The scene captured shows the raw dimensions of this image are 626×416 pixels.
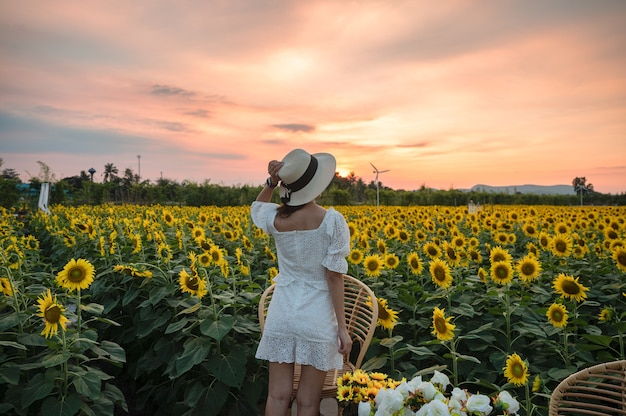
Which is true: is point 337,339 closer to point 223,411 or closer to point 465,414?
point 465,414

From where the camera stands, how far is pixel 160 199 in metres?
27.1

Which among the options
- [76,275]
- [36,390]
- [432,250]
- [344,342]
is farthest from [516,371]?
[432,250]

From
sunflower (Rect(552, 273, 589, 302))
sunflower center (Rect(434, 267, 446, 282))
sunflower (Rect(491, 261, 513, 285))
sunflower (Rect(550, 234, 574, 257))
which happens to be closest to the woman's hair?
sunflower center (Rect(434, 267, 446, 282))

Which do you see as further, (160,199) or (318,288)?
(160,199)

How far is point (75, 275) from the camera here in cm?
295

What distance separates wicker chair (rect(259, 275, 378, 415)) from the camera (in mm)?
2668

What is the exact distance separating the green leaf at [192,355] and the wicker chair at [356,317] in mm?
410

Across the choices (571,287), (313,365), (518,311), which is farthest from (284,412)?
(571,287)

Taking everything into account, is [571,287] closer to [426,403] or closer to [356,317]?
[356,317]

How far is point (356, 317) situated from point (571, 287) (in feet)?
5.04

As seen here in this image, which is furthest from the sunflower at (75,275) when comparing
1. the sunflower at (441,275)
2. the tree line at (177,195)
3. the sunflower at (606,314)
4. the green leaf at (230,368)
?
the tree line at (177,195)

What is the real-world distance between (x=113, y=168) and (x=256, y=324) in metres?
70.0

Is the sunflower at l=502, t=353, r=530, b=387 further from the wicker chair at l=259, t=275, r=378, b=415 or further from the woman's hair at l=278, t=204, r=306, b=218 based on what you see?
the woman's hair at l=278, t=204, r=306, b=218

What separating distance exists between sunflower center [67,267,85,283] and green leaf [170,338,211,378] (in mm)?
723
